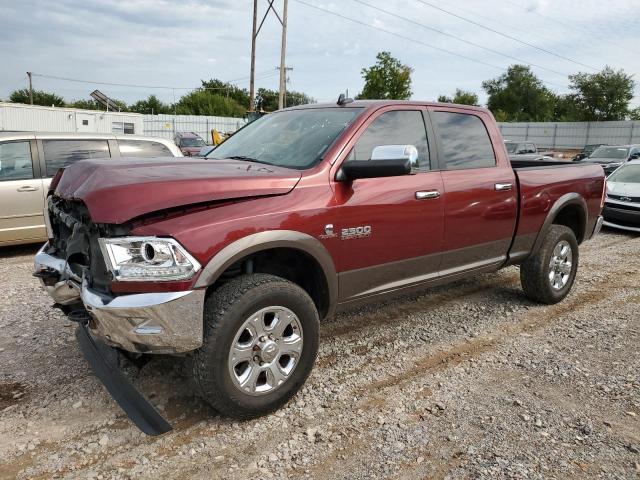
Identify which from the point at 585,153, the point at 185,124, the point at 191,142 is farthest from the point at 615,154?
the point at 185,124

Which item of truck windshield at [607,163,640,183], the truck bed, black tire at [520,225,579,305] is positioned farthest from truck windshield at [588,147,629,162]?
black tire at [520,225,579,305]

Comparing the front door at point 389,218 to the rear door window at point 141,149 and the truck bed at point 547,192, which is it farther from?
the rear door window at point 141,149

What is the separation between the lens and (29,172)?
22.6 feet

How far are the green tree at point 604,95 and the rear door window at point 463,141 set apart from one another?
155 ft

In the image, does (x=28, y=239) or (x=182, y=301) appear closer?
(x=182, y=301)

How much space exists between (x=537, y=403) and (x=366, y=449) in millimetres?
1235

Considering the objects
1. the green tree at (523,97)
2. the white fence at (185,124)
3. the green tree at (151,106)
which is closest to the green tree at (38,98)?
the green tree at (151,106)

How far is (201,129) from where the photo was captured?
134ft

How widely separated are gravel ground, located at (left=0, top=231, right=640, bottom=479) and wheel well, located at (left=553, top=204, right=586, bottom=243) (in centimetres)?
103

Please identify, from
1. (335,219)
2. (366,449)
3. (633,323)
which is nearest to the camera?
(366,449)

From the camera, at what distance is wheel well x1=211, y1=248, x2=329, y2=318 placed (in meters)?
3.12

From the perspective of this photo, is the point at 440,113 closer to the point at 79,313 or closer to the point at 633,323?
the point at 633,323

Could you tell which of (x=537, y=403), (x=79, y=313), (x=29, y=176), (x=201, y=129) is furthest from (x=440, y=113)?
Answer: (x=201, y=129)

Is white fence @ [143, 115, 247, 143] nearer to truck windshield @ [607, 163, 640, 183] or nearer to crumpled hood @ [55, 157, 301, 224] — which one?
truck windshield @ [607, 163, 640, 183]
